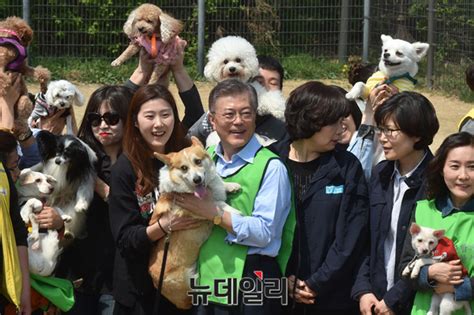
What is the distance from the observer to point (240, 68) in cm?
648

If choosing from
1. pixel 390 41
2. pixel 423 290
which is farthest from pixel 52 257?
pixel 390 41

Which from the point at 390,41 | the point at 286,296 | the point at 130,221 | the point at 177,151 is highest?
the point at 390,41

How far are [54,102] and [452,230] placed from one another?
2979 mm

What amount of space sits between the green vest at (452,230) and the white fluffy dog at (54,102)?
2635mm

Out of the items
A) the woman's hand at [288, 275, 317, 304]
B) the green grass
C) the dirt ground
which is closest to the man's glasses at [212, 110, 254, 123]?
the woman's hand at [288, 275, 317, 304]

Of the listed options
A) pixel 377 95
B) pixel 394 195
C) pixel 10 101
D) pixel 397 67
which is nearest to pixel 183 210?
pixel 394 195

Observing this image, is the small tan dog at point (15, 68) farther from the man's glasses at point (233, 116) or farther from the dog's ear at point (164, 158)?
the man's glasses at point (233, 116)

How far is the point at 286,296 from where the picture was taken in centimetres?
488

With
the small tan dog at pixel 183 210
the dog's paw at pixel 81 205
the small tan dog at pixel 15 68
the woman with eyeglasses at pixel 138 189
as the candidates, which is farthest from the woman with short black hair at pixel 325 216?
the small tan dog at pixel 15 68

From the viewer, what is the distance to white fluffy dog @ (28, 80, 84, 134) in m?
6.33

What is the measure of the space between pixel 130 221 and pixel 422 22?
11.6 metres

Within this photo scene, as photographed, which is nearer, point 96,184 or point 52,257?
point 52,257

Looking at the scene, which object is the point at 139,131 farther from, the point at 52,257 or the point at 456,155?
the point at 456,155

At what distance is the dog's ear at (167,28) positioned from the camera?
21.1ft
